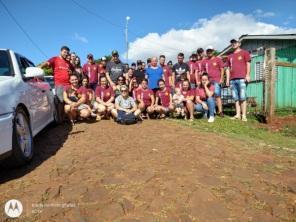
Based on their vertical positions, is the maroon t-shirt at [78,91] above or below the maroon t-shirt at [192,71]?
below

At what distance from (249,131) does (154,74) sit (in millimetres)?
3198

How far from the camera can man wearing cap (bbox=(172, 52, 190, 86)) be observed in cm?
1060

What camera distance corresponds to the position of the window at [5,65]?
5.22 m

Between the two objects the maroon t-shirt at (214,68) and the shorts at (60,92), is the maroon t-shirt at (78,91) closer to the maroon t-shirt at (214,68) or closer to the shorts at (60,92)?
the shorts at (60,92)

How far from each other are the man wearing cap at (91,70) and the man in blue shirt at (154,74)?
153 cm

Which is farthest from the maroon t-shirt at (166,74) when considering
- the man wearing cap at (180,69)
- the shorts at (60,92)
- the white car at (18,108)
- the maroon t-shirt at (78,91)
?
the white car at (18,108)

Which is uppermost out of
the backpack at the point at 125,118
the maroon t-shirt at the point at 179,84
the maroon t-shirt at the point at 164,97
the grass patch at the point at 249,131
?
the maroon t-shirt at the point at 179,84

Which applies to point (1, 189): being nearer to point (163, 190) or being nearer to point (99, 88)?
point (163, 190)

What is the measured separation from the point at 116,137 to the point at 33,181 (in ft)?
8.59

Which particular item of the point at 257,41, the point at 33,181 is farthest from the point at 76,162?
the point at 257,41

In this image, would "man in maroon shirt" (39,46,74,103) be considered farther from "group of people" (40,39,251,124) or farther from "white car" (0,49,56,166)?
"white car" (0,49,56,166)

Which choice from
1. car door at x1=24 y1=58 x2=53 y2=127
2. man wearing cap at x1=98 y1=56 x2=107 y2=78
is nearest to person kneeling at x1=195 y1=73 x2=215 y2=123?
man wearing cap at x1=98 y1=56 x2=107 y2=78

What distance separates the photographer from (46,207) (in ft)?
11.6

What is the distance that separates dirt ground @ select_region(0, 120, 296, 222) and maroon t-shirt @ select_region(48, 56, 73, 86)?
9.13 feet
